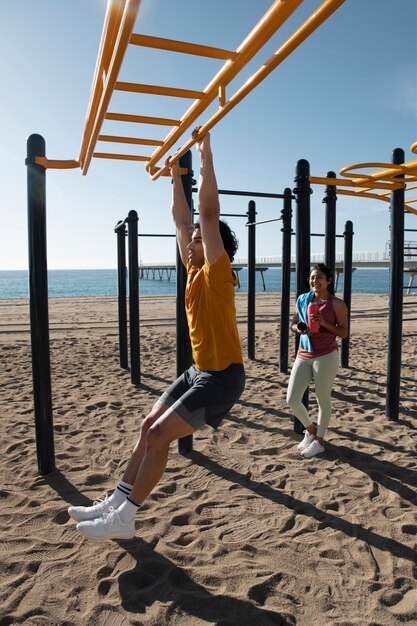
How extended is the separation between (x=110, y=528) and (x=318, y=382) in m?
1.89

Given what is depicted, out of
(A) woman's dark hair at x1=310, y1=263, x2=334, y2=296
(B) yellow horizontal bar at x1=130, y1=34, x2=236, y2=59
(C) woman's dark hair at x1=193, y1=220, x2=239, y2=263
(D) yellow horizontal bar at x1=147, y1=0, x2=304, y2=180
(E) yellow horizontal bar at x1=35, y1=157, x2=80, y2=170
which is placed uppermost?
(B) yellow horizontal bar at x1=130, y1=34, x2=236, y2=59

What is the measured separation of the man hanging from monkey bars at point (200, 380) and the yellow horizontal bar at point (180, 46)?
19.9 inches

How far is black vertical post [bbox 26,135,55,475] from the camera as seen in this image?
311cm

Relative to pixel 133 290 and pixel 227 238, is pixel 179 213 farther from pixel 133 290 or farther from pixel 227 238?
pixel 133 290

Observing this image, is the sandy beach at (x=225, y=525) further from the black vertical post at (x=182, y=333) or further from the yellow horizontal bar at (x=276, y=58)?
the yellow horizontal bar at (x=276, y=58)

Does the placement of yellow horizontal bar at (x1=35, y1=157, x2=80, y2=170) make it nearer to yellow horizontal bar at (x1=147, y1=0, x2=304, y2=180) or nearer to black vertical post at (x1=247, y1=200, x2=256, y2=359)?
yellow horizontal bar at (x1=147, y1=0, x2=304, y2=180)

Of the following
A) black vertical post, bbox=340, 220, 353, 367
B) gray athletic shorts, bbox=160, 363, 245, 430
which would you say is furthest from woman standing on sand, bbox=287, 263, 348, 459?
black vertical post, bbox=340, 220, 353, 367

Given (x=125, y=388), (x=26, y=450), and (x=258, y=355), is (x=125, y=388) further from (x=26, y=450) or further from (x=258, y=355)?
(x=258, y=355)

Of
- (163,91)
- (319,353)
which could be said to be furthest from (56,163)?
(319,353)

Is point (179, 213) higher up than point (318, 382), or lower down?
higher up

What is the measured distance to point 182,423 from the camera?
7.04 feet

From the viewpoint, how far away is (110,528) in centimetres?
222

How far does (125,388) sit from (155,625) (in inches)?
150

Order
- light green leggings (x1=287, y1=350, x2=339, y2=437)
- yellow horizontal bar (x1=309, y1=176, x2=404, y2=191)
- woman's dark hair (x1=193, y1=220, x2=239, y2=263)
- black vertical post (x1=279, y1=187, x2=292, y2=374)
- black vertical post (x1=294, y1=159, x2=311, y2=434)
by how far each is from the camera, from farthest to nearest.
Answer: black vertical post (x1=279, y1=187, x2=292, y2=374)
yellow horizontal bar (x1=309, y1=176, x2=404, y2=191)
black vertical post (x1=294, y1=159, x2=311, y2=434)
light green leggings (x1=287, y1=350, x2=339, y2=437)
woman's dark hair (x1=193, y1=220, x2=239, y2=263)
